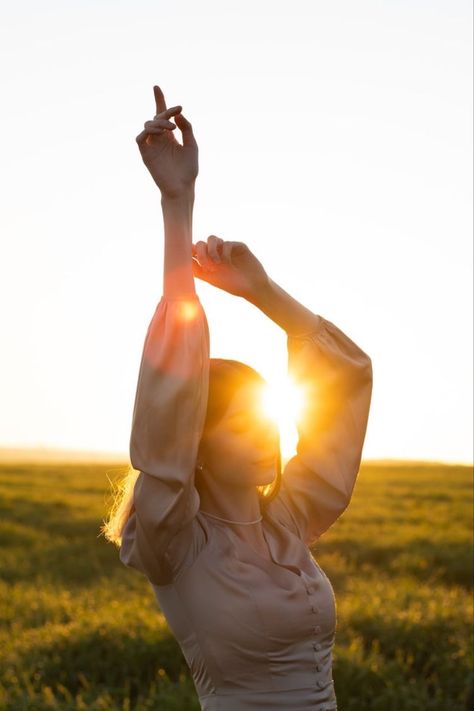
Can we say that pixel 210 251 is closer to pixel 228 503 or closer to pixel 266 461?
pixel 266 461

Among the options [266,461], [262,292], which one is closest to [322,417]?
[266,461]

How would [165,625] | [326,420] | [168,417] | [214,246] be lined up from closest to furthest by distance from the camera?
[168,417]
[214,246]
[326,420]
[165,625]

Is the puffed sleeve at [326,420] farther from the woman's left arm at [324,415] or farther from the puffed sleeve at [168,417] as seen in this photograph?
the puffed sleeve at [168,417]

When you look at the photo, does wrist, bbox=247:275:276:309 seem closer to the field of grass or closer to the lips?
the lips

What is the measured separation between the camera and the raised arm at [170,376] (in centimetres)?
222

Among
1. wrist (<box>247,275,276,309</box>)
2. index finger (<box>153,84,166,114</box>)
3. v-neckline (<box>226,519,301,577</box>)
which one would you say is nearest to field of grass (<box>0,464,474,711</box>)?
v-neckline (<box>226,519,301,577</box>)

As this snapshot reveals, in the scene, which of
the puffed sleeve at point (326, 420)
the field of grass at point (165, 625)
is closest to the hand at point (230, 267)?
the puffed sleeve at point (326, 420)

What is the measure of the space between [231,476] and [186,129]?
2.85 feet

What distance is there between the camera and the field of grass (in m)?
6.92

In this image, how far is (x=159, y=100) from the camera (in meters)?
2.28

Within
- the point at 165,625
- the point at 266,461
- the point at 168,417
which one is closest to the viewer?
the point at 168,417

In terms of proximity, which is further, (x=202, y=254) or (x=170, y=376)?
(x=202, y=254)

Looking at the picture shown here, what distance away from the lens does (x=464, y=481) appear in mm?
21641

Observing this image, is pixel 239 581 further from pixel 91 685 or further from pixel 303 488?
pixel 91 685
